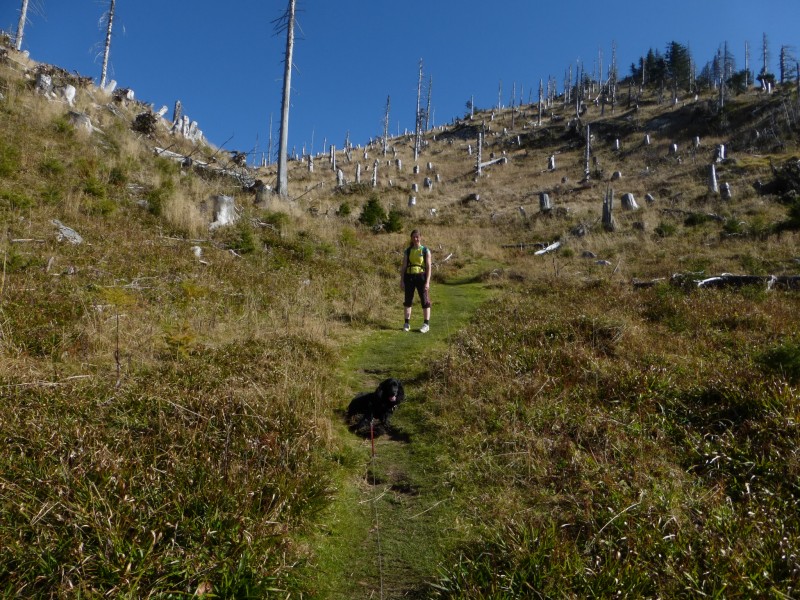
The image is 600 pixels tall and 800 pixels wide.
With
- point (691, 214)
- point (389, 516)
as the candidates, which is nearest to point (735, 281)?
point (389, 516)

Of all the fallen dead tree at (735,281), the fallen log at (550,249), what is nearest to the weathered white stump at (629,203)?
the fallen log at (550,249)

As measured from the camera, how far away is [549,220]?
75.8 ft

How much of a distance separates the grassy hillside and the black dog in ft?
0.68

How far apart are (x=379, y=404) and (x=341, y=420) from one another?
0.46 metres

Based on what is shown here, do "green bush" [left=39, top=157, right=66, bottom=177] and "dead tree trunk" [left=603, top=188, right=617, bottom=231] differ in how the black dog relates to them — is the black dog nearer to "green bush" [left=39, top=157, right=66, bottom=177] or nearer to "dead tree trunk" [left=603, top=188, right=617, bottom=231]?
"green bush" [left=39, top=157, right=66, bottom=177]

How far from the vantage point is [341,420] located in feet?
15.6

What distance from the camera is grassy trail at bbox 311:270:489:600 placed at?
2609 millimetres

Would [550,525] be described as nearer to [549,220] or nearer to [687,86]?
[549,220]

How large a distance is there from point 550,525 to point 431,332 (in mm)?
5649

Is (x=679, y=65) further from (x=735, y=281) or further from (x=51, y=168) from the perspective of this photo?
(x=51, y=168)

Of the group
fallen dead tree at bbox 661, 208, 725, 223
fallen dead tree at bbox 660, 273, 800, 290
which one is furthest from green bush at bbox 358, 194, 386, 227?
fallen dead tree at bbox 661, 208, 725, 223

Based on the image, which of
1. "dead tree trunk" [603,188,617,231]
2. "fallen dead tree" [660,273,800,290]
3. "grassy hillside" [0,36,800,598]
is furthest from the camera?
"dead tree trunk" [603,188,617,231]

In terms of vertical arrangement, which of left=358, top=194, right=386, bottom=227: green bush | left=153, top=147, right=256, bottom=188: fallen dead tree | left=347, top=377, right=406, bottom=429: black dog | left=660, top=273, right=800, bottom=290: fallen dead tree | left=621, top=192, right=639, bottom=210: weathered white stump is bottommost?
left=347, top=377, right=406, bottom=429: black dog

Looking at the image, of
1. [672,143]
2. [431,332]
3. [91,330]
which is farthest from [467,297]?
[672,143]
